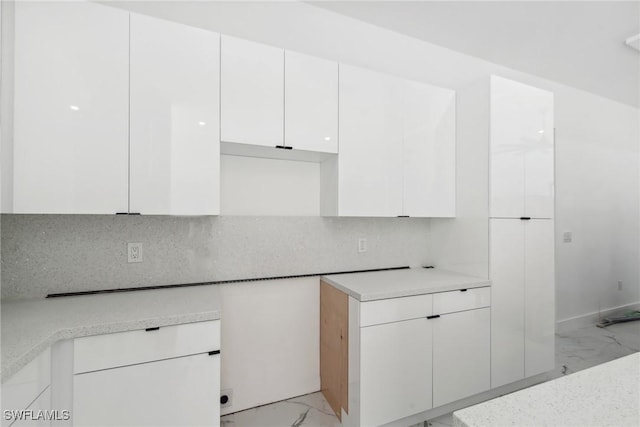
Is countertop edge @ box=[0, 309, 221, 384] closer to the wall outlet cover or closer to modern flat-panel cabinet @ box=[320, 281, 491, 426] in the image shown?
the wall outlet cover

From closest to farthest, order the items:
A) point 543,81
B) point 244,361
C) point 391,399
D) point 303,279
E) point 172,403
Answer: point 172,403 → point 391,399 → point 244,361 → point 303,279 → point 543,81

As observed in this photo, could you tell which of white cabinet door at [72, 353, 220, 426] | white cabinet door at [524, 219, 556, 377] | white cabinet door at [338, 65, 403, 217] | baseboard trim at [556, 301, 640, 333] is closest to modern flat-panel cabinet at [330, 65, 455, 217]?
white cabinet door at [338, 65, 403, 217]

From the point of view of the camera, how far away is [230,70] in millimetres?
1607

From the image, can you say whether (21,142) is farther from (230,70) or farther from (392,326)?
(392,326)

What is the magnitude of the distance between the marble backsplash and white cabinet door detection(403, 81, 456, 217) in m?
0.35

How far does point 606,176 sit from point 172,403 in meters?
5.12

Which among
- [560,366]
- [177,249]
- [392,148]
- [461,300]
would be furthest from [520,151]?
[177,249]

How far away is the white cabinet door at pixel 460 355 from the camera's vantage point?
1.86m

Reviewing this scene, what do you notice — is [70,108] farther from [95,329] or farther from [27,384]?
[27,384]

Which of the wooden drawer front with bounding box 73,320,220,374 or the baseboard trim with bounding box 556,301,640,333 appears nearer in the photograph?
the wooden drawer front with bounding box 73,320,220,374

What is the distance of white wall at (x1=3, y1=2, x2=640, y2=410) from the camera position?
1.94 metres

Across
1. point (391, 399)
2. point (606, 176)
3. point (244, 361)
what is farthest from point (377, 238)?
point (606, 176)

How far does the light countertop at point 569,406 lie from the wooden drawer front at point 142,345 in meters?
1.10

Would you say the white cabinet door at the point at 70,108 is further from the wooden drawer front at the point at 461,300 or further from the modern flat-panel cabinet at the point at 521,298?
the modern flat-panel cabinet at the point at 521,298
